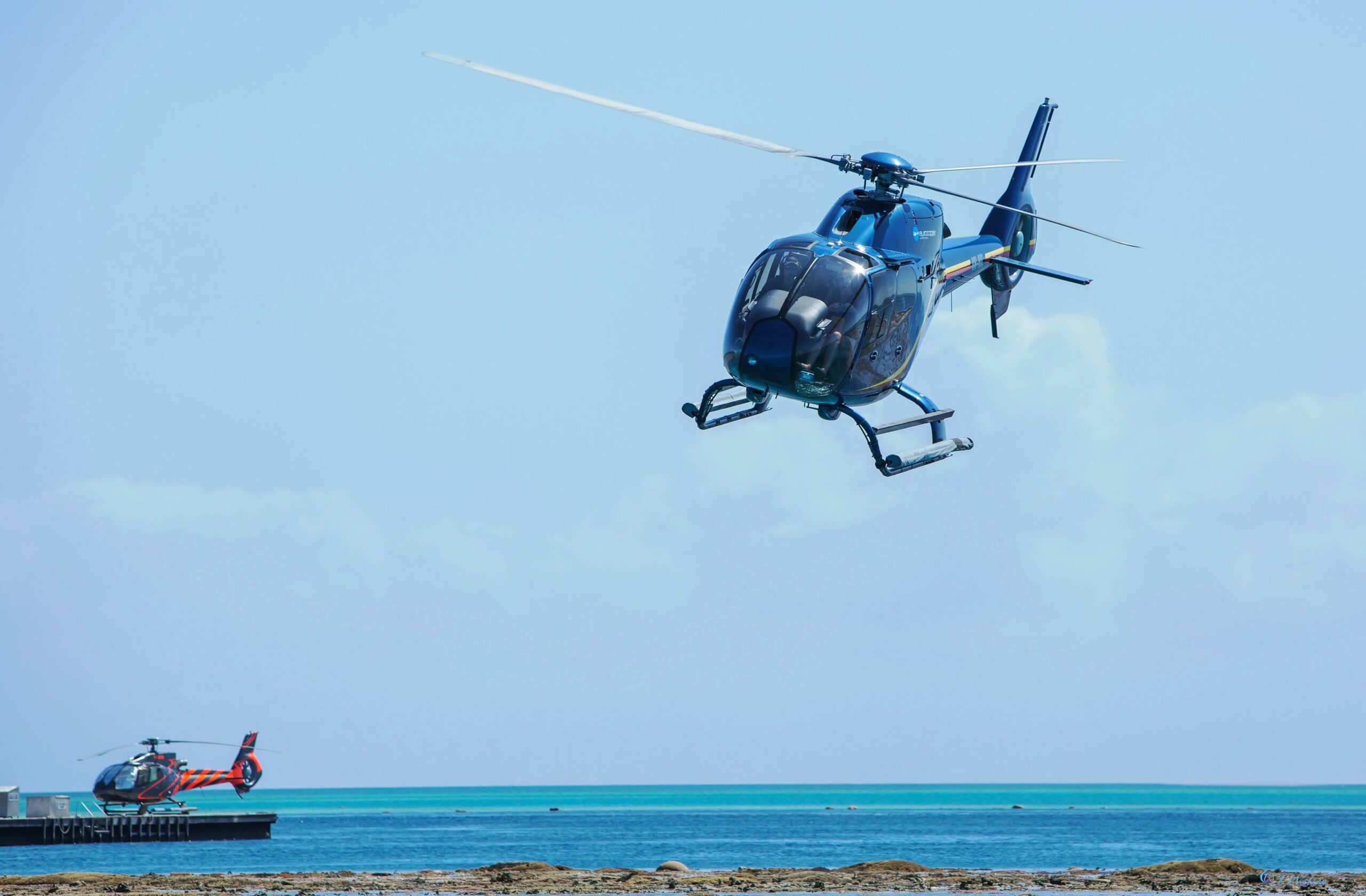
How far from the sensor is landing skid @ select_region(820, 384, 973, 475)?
24641mm

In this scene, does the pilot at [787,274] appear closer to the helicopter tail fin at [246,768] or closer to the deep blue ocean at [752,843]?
the deep blue ocean at [752,843]

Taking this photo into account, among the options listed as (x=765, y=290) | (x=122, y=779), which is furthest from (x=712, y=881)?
(x=122, y=779)

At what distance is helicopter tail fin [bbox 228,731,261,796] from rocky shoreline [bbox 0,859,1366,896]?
104 feet

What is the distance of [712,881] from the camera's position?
47.8 meters

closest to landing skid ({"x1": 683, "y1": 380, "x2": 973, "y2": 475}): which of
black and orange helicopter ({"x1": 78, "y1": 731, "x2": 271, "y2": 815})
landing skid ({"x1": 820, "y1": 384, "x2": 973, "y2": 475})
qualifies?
landing skid ({"x1": 820, "y1": 384, "x2": 973, "y2": 475})

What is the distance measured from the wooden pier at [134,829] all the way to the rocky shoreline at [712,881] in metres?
20.7

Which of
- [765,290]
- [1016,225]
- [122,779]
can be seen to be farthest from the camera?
[122,779]

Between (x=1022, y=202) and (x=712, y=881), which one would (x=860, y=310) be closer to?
(x=1022, y=202)

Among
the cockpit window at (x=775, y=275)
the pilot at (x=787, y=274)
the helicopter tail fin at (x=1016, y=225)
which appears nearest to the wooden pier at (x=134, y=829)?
the helicopter tail fin at (x=1016, y=225)

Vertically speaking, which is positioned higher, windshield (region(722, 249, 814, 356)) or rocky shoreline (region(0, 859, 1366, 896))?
windshield (region(722, 249, 814, 356))

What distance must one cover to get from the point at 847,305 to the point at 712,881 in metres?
29.0

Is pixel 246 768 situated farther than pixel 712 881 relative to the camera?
Yes

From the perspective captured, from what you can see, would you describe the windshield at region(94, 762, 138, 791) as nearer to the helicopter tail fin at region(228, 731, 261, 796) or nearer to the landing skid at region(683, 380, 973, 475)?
the helicopter tail fin at region(228, 731, 261, 796)

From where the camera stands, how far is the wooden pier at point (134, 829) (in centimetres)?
6875
